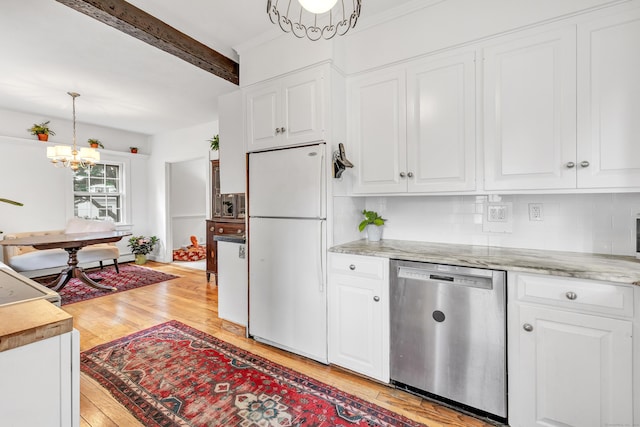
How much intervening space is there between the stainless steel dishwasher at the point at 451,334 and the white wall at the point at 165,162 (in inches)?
178

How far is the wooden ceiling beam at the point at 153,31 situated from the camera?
77.8 inches

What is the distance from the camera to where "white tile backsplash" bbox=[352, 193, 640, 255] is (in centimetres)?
179

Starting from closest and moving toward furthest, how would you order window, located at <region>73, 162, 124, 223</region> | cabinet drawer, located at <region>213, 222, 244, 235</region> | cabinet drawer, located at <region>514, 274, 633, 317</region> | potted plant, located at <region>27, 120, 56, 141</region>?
cabinet drawer, located at <region>514, 274, 633, 317</region>, cabinet drawer, located at <region>213, 222, 244, 235</region>, potted plant, located at <region>27, 120, 56, 141</region>, window, located at <region>73, 162, 124, 223</region>

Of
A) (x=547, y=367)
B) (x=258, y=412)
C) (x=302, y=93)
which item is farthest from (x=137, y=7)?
(x=547, y=367)

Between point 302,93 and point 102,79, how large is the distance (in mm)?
2640

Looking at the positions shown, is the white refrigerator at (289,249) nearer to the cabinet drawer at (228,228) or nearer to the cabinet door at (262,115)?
the cabinet door at (262,115)

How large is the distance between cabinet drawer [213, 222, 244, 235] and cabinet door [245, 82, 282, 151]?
183 cm

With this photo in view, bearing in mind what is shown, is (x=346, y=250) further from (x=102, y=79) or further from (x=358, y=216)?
(x=102, y=79)

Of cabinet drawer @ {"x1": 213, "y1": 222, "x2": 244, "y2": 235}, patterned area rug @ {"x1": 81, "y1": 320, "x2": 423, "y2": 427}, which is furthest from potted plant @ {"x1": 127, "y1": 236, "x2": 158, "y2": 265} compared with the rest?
patterned area rug @ {"x1": 81, "y1": 320, "x2": 423, "y2": 427}

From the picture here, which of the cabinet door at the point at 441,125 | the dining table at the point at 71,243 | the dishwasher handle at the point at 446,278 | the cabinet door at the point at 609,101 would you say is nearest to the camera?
the cabinet door at the point at 609,101

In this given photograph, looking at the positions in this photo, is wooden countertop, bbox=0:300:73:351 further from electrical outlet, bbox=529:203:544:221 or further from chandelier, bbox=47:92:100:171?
chandelier, bbox=47:92:100:171

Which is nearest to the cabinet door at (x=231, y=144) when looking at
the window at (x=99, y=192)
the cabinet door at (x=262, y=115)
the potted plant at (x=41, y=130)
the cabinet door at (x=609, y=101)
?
the cabinet door at (x=262, y=115)

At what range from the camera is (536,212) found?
2.00 meters

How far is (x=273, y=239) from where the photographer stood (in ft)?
7.98
